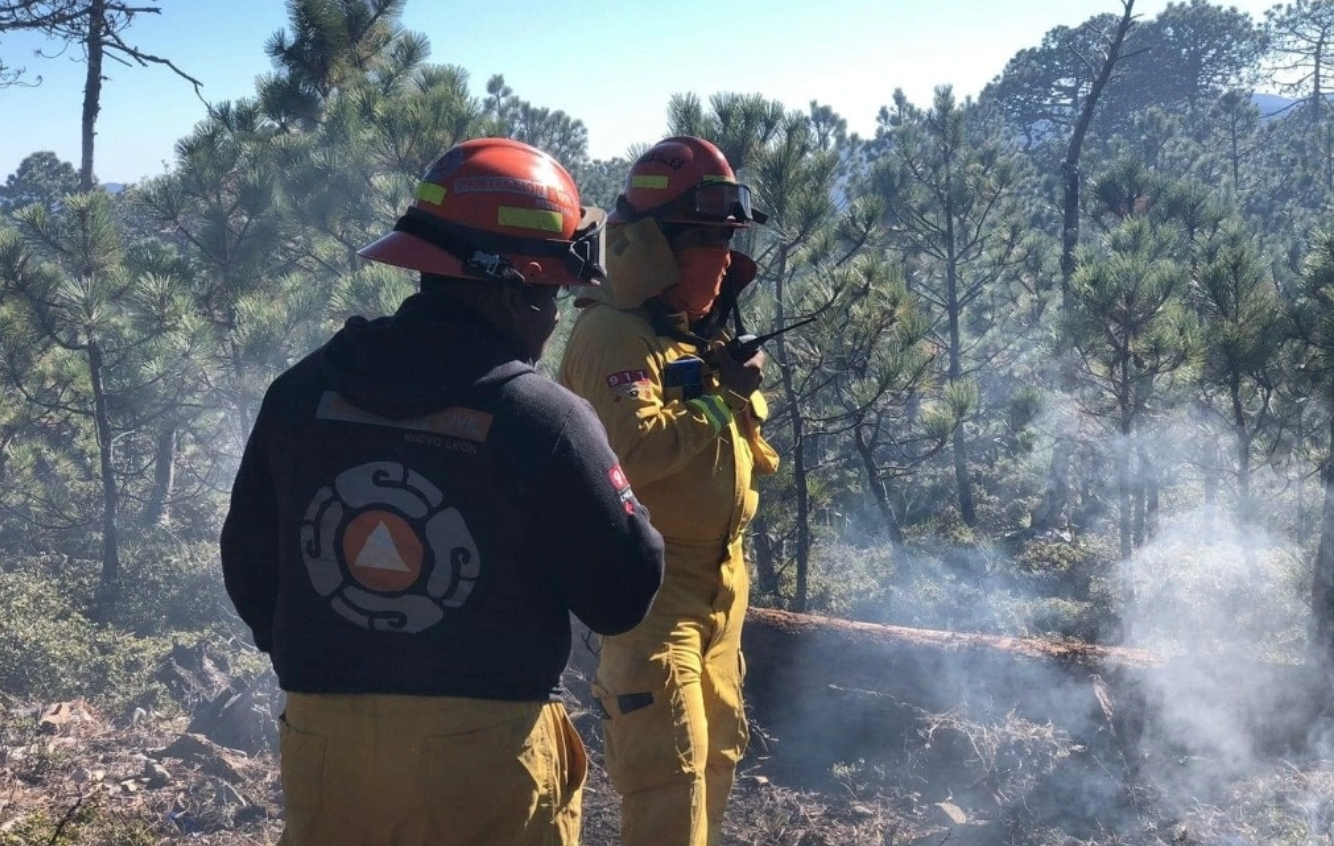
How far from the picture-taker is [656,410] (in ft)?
8.90

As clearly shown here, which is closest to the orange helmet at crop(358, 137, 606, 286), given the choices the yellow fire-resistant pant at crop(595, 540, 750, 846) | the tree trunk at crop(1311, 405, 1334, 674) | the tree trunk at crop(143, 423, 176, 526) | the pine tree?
the yellow fire-resistant pant at crop(595, 540, 750, 846)

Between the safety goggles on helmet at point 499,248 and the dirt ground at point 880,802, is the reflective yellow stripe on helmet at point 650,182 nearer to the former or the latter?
the safety goggles on helmet at point 499,248

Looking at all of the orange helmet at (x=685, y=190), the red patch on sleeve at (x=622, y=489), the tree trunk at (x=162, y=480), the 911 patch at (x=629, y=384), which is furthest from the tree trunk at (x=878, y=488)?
the tree trunk at (x=162, y=480)

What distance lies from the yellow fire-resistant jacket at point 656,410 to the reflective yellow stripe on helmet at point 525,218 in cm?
82

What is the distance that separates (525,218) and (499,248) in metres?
0.07

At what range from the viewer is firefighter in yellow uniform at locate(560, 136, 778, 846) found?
8.76ft

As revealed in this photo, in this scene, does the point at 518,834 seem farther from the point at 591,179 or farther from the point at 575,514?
the point at 591,179

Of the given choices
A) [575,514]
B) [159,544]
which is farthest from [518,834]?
[159,544]

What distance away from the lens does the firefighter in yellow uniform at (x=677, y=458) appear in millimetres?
2670

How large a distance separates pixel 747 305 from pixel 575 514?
523cm

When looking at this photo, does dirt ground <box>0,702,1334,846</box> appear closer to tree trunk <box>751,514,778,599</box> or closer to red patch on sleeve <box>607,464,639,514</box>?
red patch on sleeve <box>607,464,639,514</box>

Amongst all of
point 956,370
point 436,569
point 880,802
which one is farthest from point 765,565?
point 956,370

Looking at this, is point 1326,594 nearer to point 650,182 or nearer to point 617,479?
point 650,182

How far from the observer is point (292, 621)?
1785 millimetres
